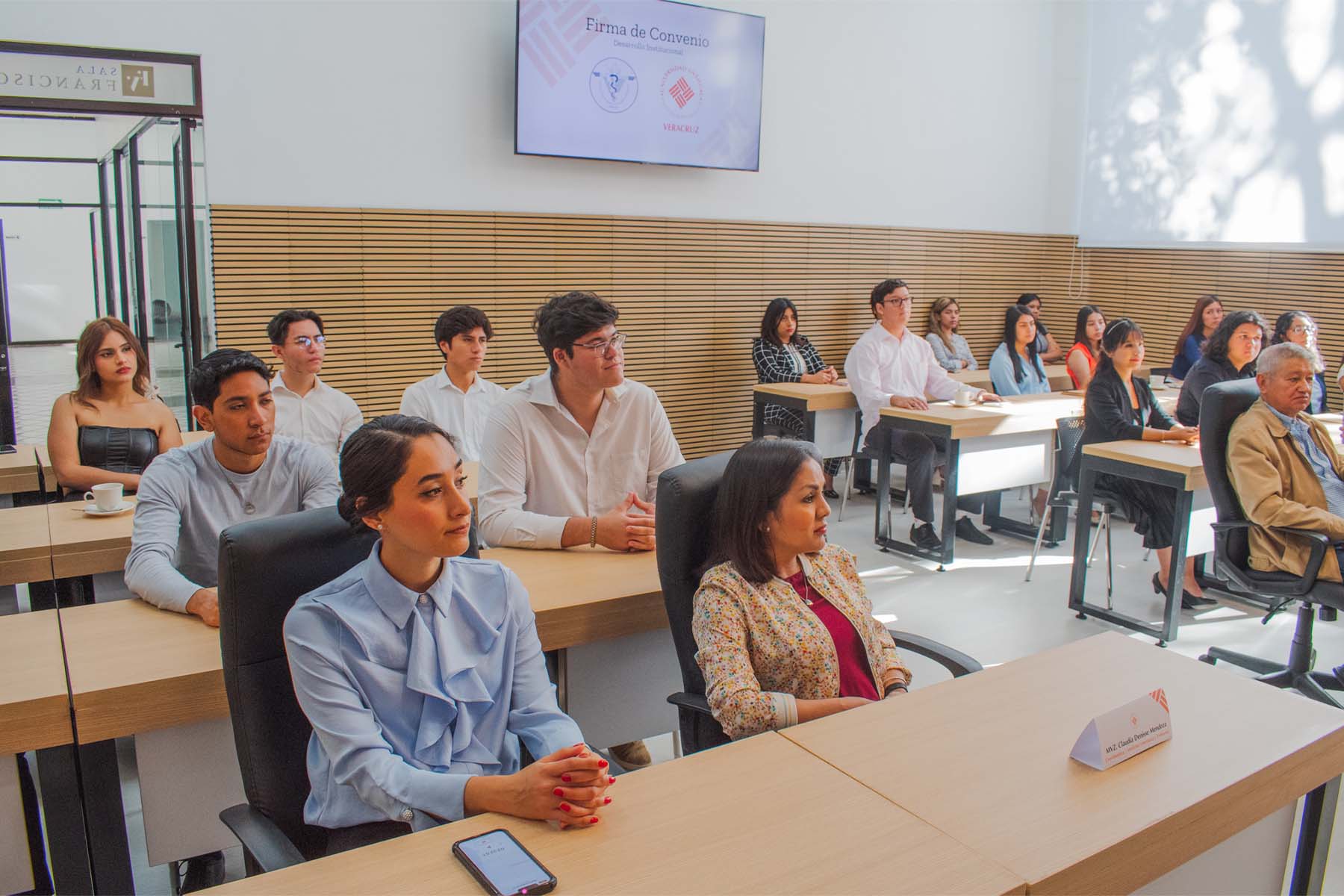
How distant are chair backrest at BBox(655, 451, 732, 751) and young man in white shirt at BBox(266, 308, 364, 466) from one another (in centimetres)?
240

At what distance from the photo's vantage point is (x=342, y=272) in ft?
19.5

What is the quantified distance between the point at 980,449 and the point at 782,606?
140 inches

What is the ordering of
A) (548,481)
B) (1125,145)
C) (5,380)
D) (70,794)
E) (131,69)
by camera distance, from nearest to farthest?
(70,794) → (548,481) → (131,69) → (5,380) → (1125,145)

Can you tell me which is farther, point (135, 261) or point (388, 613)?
point (135, 261)

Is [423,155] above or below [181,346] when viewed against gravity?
above

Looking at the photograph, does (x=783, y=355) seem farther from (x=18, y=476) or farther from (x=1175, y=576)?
(x=18, y=476)

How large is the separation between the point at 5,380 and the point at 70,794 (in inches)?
178

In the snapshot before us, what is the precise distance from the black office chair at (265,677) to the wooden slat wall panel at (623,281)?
4.31 m

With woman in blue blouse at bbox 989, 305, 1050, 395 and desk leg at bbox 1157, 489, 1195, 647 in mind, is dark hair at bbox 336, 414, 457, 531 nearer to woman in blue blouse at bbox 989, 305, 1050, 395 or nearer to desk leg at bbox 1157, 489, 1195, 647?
desk leg at bbox 1157, 489, 1195, 647

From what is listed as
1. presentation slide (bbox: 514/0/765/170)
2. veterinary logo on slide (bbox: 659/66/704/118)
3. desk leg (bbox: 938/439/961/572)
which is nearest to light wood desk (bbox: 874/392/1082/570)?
desk leg (bbox: 938/439/961/572)

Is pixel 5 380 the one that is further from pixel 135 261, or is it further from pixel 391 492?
pixel 391 492

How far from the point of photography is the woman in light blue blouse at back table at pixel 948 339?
8.10 m

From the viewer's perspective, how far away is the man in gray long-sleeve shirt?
250cm

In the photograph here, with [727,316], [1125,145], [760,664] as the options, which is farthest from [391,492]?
[1125,145]
